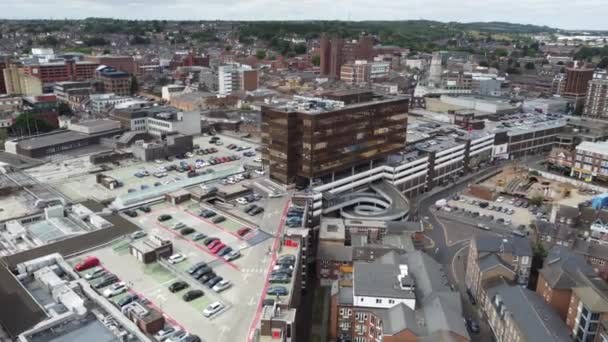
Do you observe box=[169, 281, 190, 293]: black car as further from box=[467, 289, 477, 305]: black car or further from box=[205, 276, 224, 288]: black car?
box=[467, 289, 477, 305]: black car

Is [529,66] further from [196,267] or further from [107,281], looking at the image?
[107,281]

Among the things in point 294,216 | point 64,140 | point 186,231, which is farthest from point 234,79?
point 186,231

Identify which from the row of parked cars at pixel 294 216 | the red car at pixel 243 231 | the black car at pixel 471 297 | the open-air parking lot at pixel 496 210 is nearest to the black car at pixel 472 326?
the black car at pixel 471 297

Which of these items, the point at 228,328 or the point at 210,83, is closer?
the point at 228,328

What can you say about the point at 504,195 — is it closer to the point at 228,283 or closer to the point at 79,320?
the point at 228,283

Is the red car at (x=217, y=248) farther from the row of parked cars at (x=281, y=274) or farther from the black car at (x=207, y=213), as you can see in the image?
the black car at (x=207, y=213)

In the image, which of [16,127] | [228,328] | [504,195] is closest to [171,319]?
[228,328]
